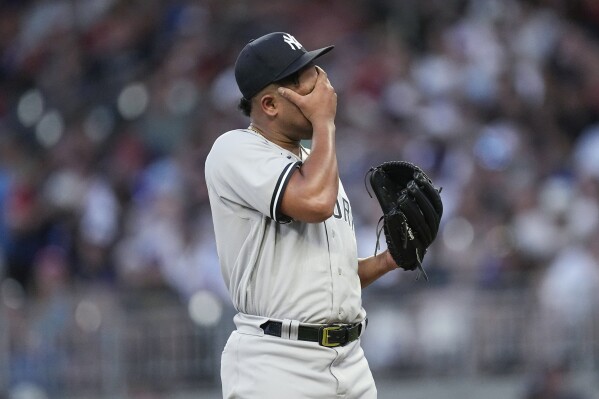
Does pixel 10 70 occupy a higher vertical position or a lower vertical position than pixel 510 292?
higher

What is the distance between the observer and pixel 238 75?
427 cm

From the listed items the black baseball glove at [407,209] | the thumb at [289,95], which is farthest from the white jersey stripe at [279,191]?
the black baseball glove at [407,209]

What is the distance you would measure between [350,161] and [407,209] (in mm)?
6185

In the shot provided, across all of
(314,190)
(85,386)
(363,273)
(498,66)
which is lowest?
(85,386)

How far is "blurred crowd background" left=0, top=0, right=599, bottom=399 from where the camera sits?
8672 mm

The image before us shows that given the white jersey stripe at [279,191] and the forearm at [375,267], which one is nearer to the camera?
the white jersey stripe at [279,191]

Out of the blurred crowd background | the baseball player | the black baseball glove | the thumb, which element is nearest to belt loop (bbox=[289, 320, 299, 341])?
the baseball player

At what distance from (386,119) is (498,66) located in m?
1.03

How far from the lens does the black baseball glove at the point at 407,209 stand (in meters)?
4.35

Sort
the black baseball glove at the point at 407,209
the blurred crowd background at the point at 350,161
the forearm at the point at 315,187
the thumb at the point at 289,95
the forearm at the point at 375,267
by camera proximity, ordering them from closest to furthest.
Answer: the forearm at the point at 315,187 < the thumb at the point at 289,95 < the black baseball glove at the point at 407,209 < the forearm at the point at 375,267 < the blurred crowd background at the point at 350,161

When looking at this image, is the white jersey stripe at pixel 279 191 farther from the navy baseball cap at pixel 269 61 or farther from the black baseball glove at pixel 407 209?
the black baseball glove at pixel 407 209

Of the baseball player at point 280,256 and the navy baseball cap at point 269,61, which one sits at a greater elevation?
the navy baseball cap at point 269,61

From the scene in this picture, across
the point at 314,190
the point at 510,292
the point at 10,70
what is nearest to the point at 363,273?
the point at 314,190

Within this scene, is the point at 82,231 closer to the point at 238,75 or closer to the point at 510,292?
the point at 510,292
